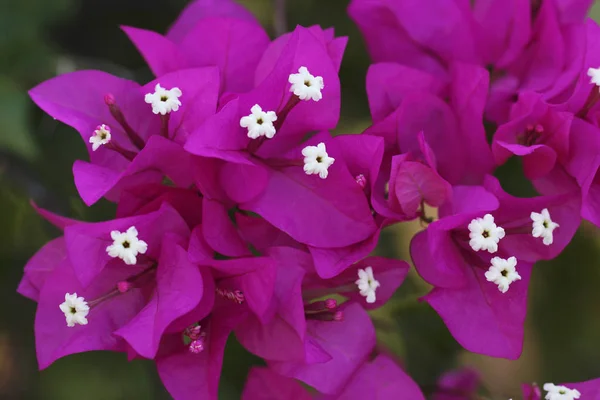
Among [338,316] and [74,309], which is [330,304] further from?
[74,309]

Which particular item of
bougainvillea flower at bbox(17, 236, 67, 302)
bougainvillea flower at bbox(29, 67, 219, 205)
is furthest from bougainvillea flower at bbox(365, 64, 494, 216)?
bougainvillea flower at bbox(17, 236, 67, 302)

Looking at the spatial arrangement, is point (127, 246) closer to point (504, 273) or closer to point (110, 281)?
point (110, 281)

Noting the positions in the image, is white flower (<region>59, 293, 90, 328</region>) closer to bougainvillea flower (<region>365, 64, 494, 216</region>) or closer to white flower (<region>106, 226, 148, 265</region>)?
white flower (<region>106, 226, 148, 265</region>)

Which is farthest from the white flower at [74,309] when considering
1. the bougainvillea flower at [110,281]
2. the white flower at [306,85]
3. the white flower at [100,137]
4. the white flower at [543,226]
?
the white flower at [543,226]

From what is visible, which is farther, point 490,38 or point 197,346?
point 490,38

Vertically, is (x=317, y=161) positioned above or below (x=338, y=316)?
above

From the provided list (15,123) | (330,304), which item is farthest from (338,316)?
(15,123)
